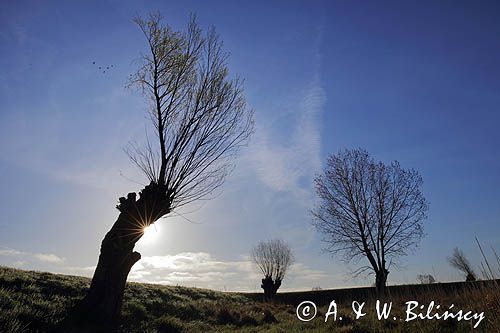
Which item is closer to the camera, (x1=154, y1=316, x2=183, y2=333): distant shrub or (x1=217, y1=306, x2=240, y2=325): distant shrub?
(x1=154, y1=316, x2=183, y2=333): distant shrub

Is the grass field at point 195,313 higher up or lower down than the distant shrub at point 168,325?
higher up

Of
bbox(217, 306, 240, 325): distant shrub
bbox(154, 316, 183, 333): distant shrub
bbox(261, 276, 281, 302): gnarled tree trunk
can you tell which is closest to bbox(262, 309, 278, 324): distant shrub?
bbox(217, 306, 240, 325): distant shrub

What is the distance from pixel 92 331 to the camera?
280 inches

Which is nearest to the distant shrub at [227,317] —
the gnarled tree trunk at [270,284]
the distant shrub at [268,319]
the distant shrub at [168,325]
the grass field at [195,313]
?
the grass field at [195,313]

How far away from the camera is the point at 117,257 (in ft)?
28.6

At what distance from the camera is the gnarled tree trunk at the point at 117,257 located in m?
7.93

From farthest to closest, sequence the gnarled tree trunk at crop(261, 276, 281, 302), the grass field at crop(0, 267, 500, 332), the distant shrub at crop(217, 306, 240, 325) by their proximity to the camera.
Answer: the gnarled tree trunk at crop(261, 276, 281, 302)
the distant shrub at crop(217, 306, 240, 325)
the grass field at crop(0, 267, 500, 332)

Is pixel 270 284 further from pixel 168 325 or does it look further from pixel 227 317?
pixel 168 325

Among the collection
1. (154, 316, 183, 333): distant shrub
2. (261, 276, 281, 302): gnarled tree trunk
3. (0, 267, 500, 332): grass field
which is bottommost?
(154, 316, 183, 333): distant shrub

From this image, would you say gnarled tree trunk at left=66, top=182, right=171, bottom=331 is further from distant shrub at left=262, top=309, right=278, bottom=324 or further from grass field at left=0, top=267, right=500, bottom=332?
distant shrub at left=262, top=309, right=278, bottom=324

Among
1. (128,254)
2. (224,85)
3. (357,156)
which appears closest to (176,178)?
(128,254)

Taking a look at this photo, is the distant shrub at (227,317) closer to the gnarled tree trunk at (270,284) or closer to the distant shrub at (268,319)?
the distant shrub at (268,319)

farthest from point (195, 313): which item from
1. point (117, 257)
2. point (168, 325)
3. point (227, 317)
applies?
point (117, 257)

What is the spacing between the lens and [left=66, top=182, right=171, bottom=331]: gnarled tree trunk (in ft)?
26.0
